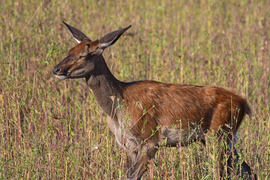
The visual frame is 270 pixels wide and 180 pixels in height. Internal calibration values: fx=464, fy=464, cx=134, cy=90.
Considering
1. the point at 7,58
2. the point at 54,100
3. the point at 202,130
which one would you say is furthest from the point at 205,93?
the point at 7,58

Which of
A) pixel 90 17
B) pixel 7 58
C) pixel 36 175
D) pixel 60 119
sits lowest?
pixel 36 175

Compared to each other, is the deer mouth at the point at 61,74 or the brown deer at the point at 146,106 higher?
the deer mouth at the point at 61,74

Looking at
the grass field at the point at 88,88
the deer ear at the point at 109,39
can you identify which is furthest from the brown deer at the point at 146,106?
the grass field at the point at 88,88

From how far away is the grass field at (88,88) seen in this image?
18.1 feet

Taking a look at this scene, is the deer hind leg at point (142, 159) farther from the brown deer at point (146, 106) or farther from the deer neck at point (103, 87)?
the deer neck at point (103, 87)

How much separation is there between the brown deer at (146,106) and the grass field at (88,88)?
211 millimetres

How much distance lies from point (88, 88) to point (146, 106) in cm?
192

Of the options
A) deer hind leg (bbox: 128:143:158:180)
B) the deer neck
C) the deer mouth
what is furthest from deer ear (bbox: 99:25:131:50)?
deer hind leg (bbox: 128:143:158:180)

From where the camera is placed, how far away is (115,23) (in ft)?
30.7

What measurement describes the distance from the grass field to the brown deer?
0.21 metres

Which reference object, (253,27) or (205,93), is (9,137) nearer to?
(205,93)

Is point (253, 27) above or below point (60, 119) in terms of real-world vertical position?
above

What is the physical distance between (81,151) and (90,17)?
17.0 ft

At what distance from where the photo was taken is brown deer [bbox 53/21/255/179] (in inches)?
220
